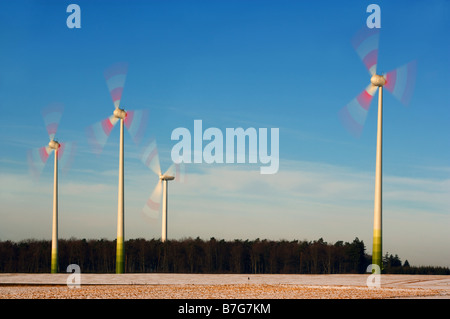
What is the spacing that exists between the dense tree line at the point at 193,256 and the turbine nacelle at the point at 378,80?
7431cm

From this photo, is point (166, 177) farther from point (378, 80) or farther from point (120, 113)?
point (378, 80)

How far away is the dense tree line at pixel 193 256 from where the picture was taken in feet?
431

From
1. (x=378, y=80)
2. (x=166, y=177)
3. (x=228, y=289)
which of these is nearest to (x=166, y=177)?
(x=166, y=177)

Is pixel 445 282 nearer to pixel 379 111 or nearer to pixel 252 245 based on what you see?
pixel 379 111

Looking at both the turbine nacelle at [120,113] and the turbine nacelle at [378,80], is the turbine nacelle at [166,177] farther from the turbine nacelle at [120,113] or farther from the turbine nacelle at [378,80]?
the turbine nacelle at [378,80]

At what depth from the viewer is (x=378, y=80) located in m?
59.3

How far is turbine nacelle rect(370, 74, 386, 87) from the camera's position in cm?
5922

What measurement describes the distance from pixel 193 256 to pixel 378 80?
82402 millimetres

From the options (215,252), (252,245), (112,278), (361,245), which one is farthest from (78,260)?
(112,278)
